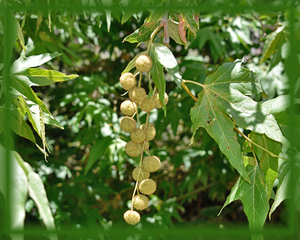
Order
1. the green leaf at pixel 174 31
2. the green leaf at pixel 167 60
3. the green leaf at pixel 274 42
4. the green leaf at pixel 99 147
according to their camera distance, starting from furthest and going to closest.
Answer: the green leaf at pixel 99 147
the green leaf at pixel 274 42
the green leaf at pixel 174 31
the green leaf at pixel 167 60

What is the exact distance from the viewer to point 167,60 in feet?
1.48

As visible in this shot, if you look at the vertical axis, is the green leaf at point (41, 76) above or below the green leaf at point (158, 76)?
below

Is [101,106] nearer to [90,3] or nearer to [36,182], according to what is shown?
[90,3]

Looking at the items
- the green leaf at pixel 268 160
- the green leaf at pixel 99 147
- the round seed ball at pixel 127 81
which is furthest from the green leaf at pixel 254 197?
the green leaf at pixel 99 147

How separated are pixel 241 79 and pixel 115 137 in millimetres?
549

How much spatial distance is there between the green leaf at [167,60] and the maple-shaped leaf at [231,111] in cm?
7

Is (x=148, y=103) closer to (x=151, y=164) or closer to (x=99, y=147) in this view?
(x=151, y=164)

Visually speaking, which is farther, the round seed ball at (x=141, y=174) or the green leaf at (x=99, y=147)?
the green leaf at (x=99, y=147)

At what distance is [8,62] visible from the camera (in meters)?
0.46

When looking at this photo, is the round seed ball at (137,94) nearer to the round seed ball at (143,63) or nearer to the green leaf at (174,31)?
the round seed ball at (143,63)

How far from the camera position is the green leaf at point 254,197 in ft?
1.59

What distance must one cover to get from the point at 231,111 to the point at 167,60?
0.41 feet

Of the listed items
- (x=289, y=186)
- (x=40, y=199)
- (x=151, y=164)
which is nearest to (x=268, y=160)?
(x=289, y=186)

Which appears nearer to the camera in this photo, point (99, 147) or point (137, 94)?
point (137, 94)
